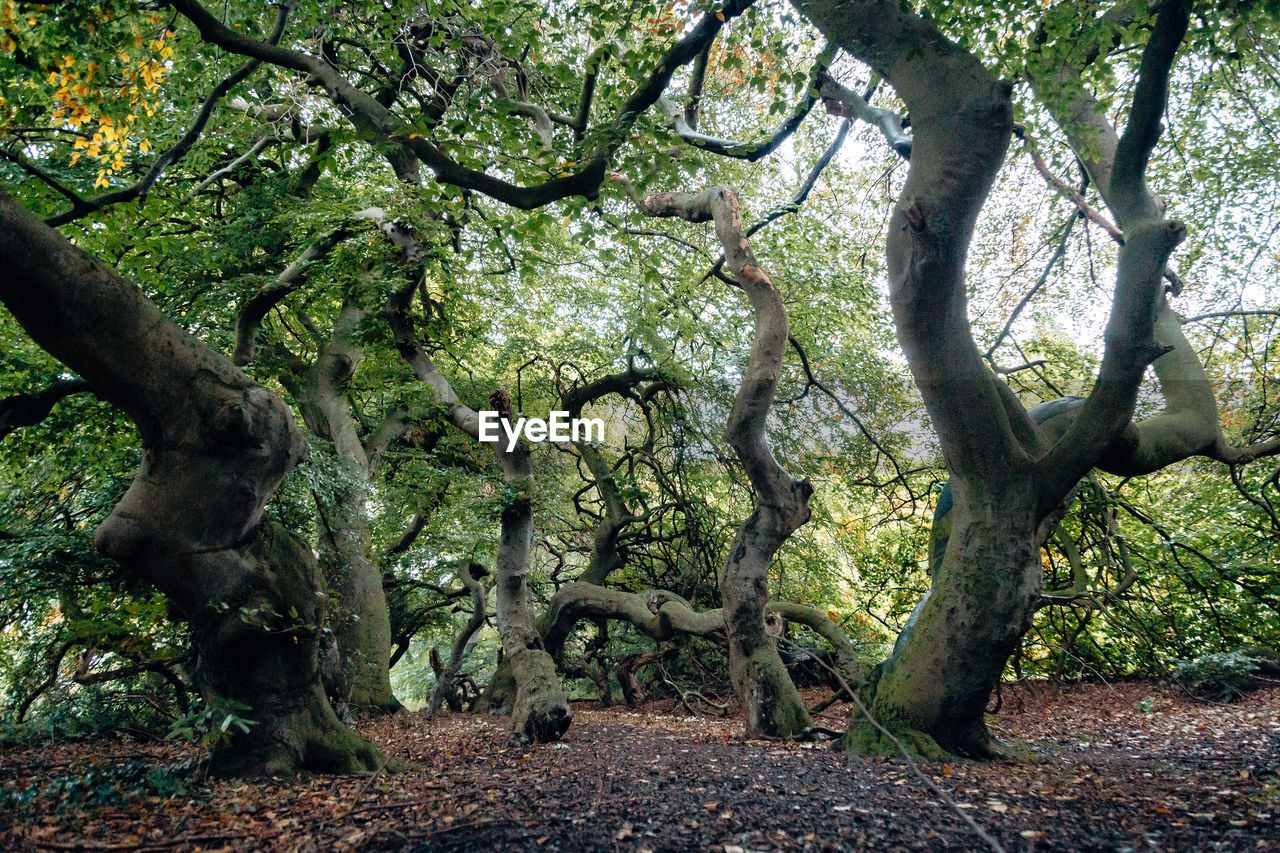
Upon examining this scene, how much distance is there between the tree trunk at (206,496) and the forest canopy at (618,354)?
18 mm

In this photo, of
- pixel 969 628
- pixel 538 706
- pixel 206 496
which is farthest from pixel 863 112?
pixel 538 706

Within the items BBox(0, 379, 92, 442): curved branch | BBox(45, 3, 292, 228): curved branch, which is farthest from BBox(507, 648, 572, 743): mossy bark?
BBox(45, 3, 292, 228): curved branch

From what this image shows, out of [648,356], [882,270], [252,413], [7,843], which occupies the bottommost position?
[7,843]

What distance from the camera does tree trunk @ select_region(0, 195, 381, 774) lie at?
2.67 meters

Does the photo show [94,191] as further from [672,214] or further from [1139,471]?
[1139,471]

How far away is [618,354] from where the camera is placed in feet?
26.7

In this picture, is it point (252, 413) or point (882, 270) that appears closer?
point (252, 413)

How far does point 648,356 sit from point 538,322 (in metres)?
3.56

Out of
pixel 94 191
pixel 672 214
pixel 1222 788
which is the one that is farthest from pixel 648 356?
pixel 1222 788

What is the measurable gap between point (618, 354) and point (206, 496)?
5.44 metres

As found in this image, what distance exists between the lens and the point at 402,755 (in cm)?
467

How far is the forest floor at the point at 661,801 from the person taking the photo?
7.79ft

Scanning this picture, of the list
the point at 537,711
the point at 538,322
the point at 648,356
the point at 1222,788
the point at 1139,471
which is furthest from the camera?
the point at 538,322

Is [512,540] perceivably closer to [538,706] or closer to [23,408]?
[538,706]
